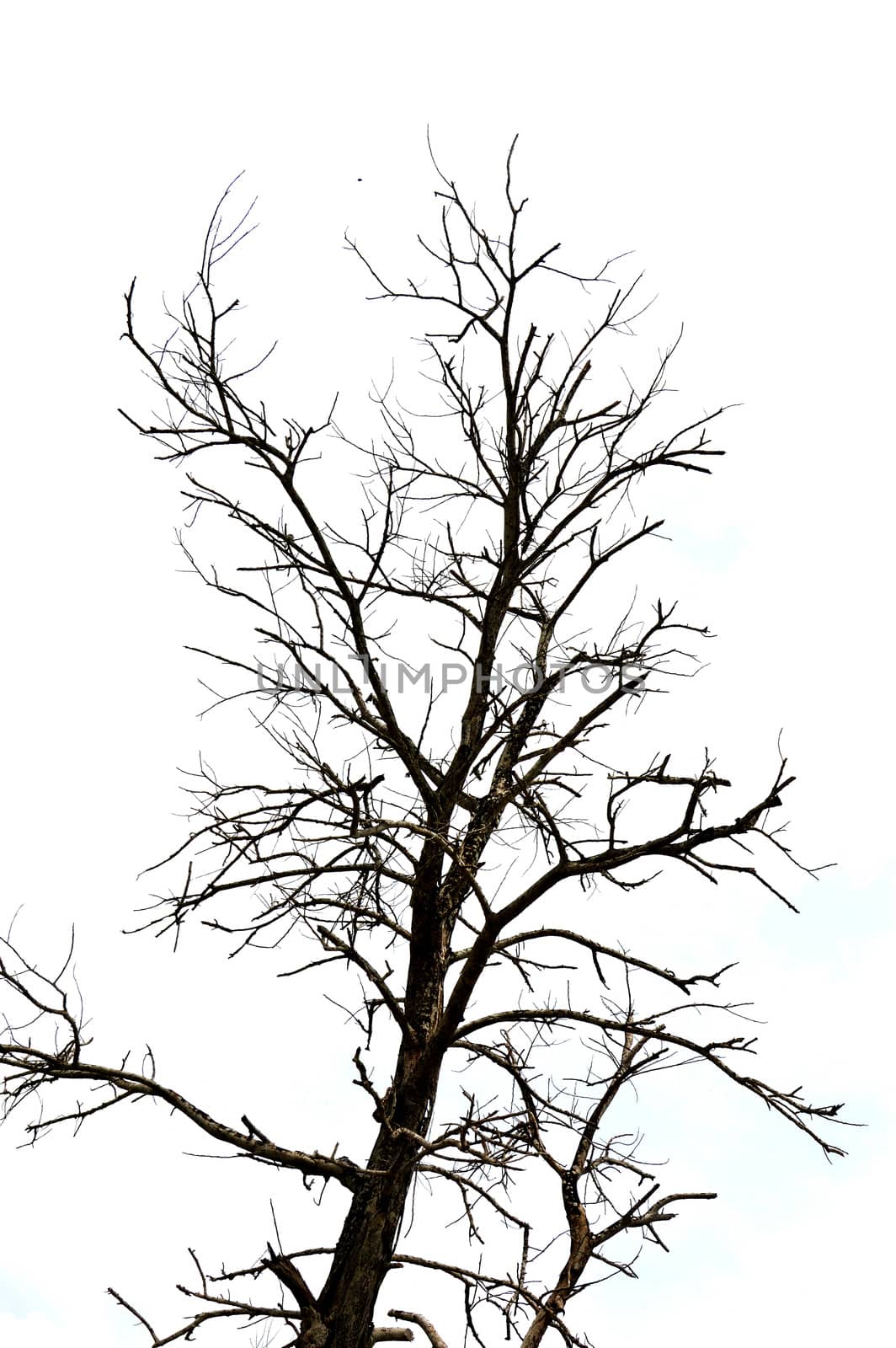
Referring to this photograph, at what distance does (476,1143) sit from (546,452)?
11.0 feet

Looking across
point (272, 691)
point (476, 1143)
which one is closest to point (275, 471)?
point (272, 691)

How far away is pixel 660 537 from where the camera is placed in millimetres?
→ 6266

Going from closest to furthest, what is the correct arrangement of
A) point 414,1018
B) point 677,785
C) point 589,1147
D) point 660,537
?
point 677,785 < point 414,1018 < point 660,537 < point 589,1147

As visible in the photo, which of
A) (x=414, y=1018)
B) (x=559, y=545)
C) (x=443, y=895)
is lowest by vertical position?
(x=414, y=1018)

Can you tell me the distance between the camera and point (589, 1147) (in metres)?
6.86

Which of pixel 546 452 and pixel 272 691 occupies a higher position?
pixel 546 452

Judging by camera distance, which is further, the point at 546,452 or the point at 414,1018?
the point at 546,452

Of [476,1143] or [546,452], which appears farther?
[546,452]

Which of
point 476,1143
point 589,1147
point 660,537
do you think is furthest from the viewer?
point 589,1147

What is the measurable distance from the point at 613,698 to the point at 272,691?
167cm

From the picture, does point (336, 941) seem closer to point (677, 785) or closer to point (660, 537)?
point (677, 785)

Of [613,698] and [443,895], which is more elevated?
[613,698]

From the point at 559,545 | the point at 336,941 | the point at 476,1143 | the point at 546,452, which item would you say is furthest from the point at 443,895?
the point at 546,452

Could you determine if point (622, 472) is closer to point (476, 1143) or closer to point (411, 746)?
point (411, 746)
